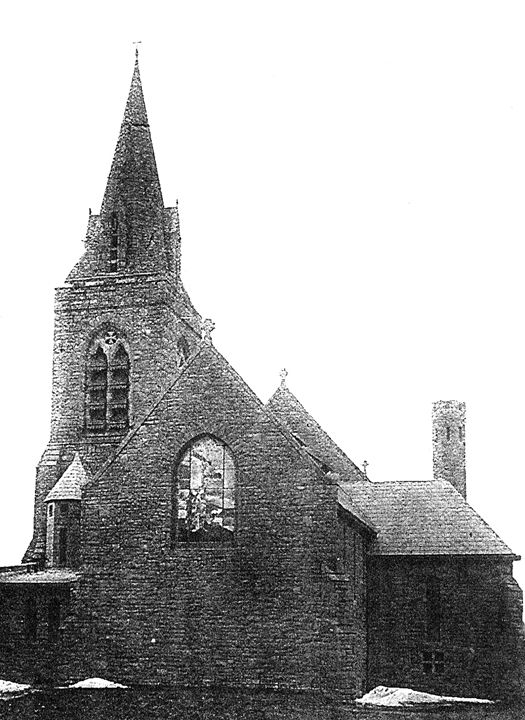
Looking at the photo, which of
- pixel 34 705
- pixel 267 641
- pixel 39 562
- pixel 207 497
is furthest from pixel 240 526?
pixel 39 562

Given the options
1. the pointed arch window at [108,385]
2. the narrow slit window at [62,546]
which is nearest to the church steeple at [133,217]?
the pointed arch window at [108,385]

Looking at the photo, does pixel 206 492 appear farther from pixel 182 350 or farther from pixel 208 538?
pixel 182 350

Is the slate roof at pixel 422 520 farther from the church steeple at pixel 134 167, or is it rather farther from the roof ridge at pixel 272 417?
the church steeple at pixel 134 167

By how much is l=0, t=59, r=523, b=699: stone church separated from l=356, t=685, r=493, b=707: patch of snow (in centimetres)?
71

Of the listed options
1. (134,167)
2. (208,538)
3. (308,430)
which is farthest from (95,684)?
(134,167)

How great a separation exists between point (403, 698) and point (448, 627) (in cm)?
364

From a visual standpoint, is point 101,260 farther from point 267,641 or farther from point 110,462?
point 267,641

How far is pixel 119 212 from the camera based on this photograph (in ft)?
146

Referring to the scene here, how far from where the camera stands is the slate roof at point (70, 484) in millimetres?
37938

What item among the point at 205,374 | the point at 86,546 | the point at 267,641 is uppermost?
the point at 205,374

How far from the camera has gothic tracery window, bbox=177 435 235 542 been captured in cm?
3161

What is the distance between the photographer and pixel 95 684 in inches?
1232

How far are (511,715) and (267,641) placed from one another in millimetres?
8673

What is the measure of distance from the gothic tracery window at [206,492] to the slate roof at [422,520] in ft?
16.0
